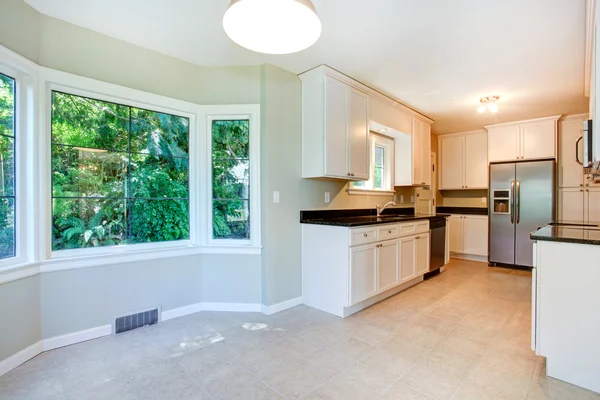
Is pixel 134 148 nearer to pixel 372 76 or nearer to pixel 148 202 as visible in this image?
pixel 148 202

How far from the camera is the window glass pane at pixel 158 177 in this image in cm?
269

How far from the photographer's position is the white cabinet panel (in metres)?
3.35

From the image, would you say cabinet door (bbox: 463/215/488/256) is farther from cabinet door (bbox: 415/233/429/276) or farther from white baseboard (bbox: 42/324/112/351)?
white baseboard (bbox: 42/324/112/351)

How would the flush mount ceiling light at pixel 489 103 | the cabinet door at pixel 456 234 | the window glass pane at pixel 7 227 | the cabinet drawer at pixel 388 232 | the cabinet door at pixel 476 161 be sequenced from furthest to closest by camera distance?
the cabinet door at pixel 456 234, the cabinet door at pixel 476 161, the flush mount ceiling light at pixel 489 103, the cabinet drawer at pixel 388 232, the window glass pane at pixel 7 227

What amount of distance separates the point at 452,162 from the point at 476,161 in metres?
0.41

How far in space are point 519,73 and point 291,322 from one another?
3.43m

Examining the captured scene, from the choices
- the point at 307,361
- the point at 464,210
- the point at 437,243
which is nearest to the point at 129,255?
the point at 307,361

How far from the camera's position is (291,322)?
107 inches

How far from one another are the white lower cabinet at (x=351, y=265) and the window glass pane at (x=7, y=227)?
2.35m

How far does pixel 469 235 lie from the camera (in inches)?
216

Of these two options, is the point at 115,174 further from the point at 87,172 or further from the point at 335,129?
the point at 335,129

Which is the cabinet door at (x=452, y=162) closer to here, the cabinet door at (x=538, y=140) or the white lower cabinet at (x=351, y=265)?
the cabinet door at (x=538, y=140)

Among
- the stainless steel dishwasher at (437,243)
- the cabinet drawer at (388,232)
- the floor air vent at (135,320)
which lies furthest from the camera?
the stainless steel dishwasher at (437,243)

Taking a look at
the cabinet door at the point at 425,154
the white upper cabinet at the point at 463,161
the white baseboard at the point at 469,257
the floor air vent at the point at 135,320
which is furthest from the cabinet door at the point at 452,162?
the floor air vent at the point at 135,320
